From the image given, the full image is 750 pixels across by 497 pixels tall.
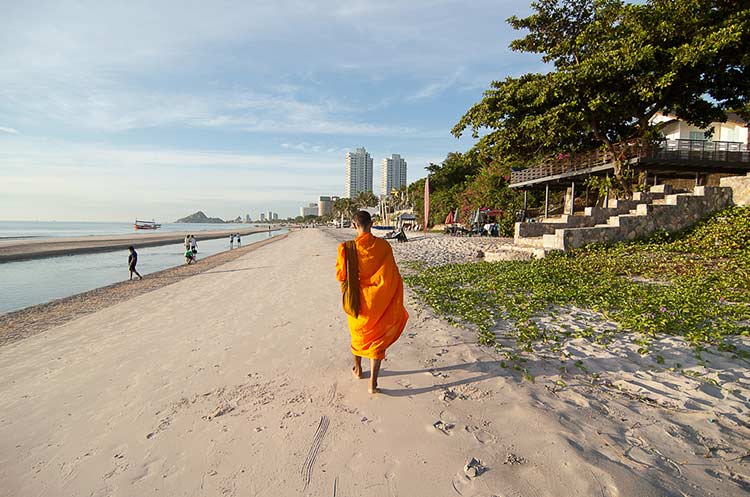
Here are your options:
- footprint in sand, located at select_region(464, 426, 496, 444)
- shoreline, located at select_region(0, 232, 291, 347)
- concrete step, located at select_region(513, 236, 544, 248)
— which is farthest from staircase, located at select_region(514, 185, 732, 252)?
shoreline, located at select_region(0, 232, 291, 347)

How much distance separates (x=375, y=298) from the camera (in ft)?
11.0

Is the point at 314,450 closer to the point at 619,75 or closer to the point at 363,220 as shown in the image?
the point at 363,220

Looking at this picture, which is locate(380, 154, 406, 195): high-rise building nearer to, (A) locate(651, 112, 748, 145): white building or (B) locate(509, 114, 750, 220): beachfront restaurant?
(A) locate(651, 112, 748, 145): white building

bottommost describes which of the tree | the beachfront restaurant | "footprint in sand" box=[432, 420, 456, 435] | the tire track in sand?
the tire track in sand

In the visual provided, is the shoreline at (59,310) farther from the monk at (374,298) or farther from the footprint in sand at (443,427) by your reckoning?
the footprint in sand at (443,427)

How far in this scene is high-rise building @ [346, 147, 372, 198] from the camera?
559ft

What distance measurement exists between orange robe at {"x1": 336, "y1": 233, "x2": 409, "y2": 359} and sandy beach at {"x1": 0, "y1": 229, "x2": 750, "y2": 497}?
1.74 ft

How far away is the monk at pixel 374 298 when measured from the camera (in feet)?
11.0

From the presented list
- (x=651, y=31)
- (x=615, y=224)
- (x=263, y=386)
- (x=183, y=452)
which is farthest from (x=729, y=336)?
(x=651, y=31)

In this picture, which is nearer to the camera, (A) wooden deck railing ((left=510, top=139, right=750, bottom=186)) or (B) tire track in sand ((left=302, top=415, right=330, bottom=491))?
(B) tire track in sand ((left=302, top=415, right=330, bottom=491))

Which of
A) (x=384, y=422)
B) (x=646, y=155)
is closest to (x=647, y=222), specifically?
(x=646, y=155)

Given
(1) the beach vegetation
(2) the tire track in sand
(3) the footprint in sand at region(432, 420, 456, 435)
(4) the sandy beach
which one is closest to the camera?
(4) the sandy beach

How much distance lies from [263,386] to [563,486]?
2879 millimetres

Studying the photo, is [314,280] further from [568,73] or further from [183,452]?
[568,73]
